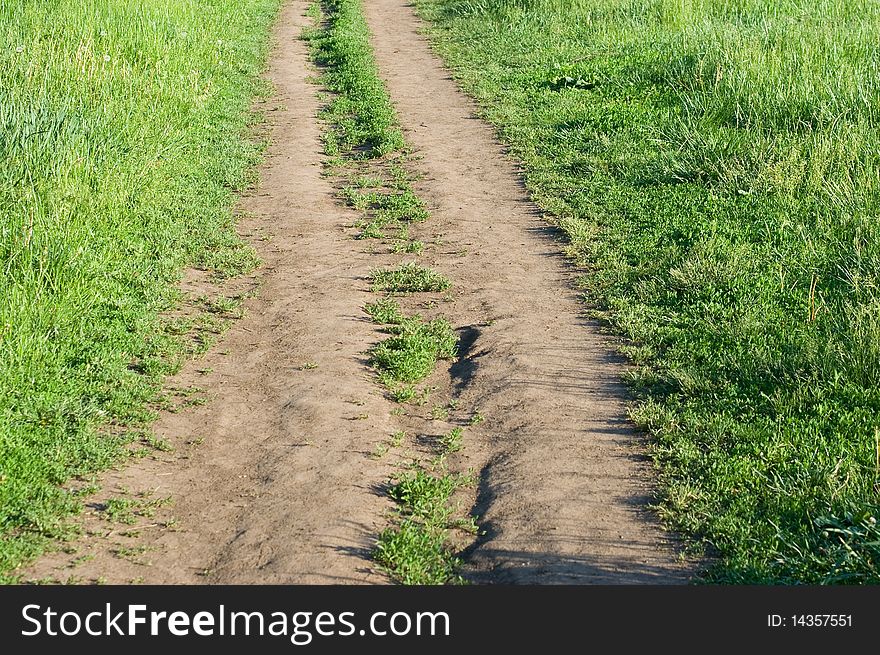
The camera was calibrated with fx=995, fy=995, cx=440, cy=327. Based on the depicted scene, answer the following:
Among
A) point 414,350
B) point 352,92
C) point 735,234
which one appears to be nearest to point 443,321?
point 414,350

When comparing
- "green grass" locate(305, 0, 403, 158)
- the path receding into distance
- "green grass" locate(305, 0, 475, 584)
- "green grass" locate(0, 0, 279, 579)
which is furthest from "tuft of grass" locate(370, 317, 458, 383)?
"green grass" locate(305, 0, 403, 158)

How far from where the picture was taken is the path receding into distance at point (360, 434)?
4.31m

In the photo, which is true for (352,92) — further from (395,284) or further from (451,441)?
(451,441)

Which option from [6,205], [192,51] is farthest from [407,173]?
[192,51]

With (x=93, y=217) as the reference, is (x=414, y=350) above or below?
below

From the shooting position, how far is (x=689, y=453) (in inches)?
194

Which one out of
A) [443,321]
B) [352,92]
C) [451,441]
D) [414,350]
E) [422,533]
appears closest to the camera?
[422,533]

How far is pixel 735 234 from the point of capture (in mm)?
7379

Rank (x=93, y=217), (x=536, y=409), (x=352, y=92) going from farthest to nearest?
(x=352, y=92)
(x=93, y=217)
(x=536, y=409)

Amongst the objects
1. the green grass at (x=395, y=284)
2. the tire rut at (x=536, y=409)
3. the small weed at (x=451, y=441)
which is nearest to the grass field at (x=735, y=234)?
the tire rut at (x=536, y=409)

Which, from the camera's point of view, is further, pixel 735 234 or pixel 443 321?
pixel 735 234

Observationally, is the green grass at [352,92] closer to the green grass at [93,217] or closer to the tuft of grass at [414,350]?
the green grass at [93,217]

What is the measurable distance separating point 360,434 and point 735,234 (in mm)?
3600

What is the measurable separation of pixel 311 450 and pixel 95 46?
7.44 meters
